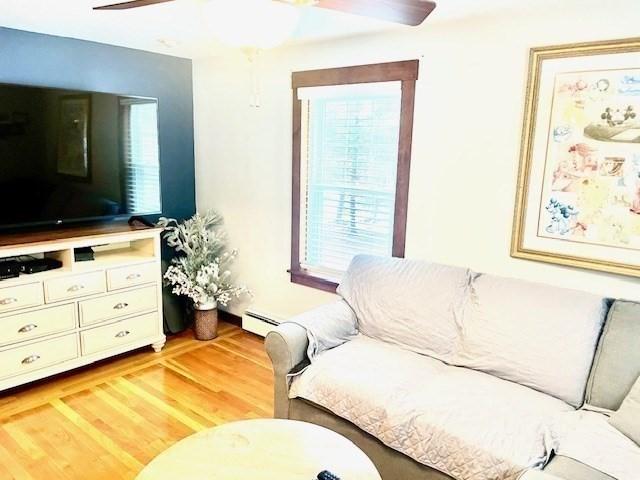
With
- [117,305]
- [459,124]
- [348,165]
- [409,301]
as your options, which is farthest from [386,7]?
[117,305]

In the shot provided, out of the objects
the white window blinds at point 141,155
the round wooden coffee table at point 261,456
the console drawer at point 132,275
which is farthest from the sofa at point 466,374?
the white window blinds at point 141,155

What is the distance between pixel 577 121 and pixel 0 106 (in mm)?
3080

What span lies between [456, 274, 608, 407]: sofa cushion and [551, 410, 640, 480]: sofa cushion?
0.59ft

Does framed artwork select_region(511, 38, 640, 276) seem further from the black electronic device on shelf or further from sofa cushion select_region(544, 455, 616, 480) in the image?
the black electronic device on shelf

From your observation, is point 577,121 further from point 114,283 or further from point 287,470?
point 114,283

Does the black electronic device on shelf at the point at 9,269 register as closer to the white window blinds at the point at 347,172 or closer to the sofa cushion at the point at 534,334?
the white window blinds at the point at 347,172

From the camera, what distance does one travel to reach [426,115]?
2771 mm

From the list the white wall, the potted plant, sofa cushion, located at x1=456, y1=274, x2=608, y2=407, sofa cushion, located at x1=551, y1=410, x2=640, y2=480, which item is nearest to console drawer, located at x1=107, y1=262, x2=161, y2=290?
the potted plant

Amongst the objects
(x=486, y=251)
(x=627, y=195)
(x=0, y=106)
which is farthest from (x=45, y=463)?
(x=627, y=195)

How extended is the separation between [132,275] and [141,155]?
862mm

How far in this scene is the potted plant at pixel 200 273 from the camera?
12.0 ft

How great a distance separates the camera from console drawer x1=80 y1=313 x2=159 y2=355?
3.15 m

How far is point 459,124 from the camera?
2.66 metres

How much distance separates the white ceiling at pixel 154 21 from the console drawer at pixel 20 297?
4.97 feet
